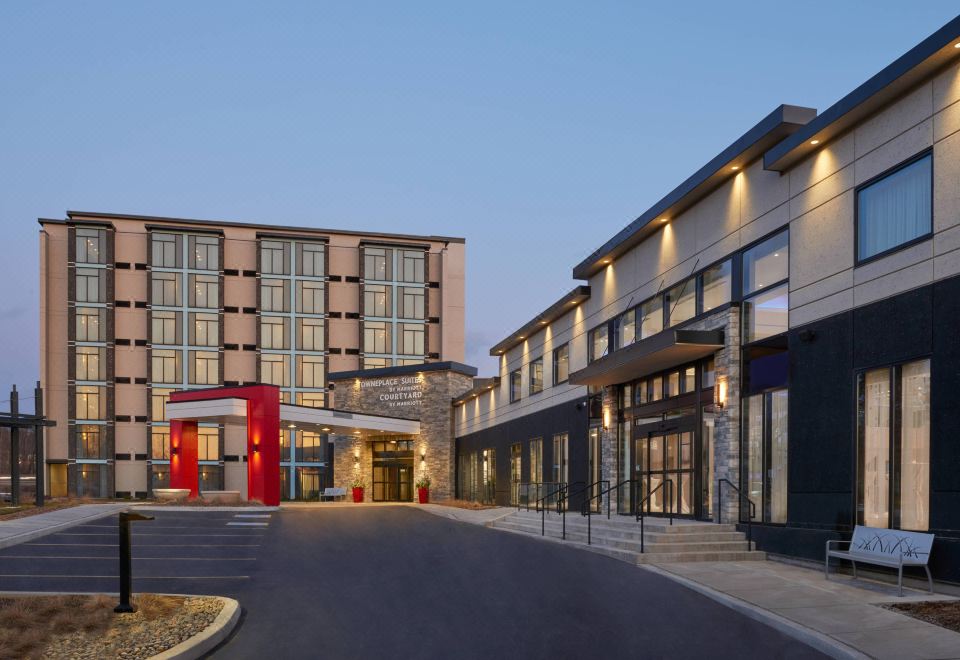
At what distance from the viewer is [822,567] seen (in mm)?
14414

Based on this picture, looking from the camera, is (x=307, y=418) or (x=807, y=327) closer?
(x=807, y=327)

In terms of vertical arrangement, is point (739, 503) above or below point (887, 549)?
below

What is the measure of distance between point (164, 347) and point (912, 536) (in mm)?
53191

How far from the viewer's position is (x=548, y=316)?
101 ft

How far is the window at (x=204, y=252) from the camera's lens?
58.5m

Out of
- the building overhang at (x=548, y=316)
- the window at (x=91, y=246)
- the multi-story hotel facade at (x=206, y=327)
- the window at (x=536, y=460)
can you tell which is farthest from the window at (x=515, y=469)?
the window at (x=91, y=246)

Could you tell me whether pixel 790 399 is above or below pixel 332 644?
above

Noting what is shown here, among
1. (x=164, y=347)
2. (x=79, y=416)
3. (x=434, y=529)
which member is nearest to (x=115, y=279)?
(x=164, y=347)

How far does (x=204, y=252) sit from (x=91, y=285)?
7381 millimetres

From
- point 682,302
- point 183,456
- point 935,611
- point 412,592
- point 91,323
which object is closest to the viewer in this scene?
point 935,611

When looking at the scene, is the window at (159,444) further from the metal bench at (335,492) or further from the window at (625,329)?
the window at (625,329)

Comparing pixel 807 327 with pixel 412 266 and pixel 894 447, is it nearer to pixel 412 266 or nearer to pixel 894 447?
pixel 894 447

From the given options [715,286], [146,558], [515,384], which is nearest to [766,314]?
[715,286]

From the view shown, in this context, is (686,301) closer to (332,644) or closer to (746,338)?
(746,338)
